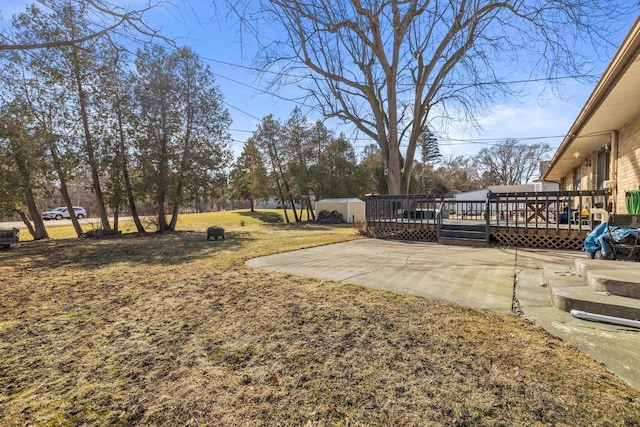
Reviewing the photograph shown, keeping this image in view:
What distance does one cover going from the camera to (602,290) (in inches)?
134

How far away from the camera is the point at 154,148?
48.9 feet

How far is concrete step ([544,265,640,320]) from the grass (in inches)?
27.5

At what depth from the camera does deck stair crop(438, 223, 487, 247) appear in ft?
29.0

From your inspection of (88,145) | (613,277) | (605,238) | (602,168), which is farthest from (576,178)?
(88,145)

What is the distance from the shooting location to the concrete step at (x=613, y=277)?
10.6 ft

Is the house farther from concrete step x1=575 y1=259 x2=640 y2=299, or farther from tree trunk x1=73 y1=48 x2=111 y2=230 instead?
tree trunk x1=73 y1=48 x2=111 y2=230

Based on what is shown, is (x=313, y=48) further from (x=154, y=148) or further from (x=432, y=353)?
(x=432, y=353)

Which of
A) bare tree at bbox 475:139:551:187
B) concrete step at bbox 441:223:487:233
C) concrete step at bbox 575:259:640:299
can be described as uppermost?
bare tree at bbox 475:139:551:187

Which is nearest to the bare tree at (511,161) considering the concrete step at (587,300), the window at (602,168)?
the window at (602,168)

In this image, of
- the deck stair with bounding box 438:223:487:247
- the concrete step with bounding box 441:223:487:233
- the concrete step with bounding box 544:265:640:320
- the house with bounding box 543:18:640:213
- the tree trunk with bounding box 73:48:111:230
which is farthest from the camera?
the tree trunk with bounding box 73:48:111:230

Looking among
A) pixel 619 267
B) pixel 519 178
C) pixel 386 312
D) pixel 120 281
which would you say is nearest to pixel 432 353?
pixel 386 312

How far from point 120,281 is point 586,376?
238 inches

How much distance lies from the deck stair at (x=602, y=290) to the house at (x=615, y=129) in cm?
267

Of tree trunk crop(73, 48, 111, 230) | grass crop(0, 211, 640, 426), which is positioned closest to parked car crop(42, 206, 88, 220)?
tree trunk crop(73, 48, 111, 230)
